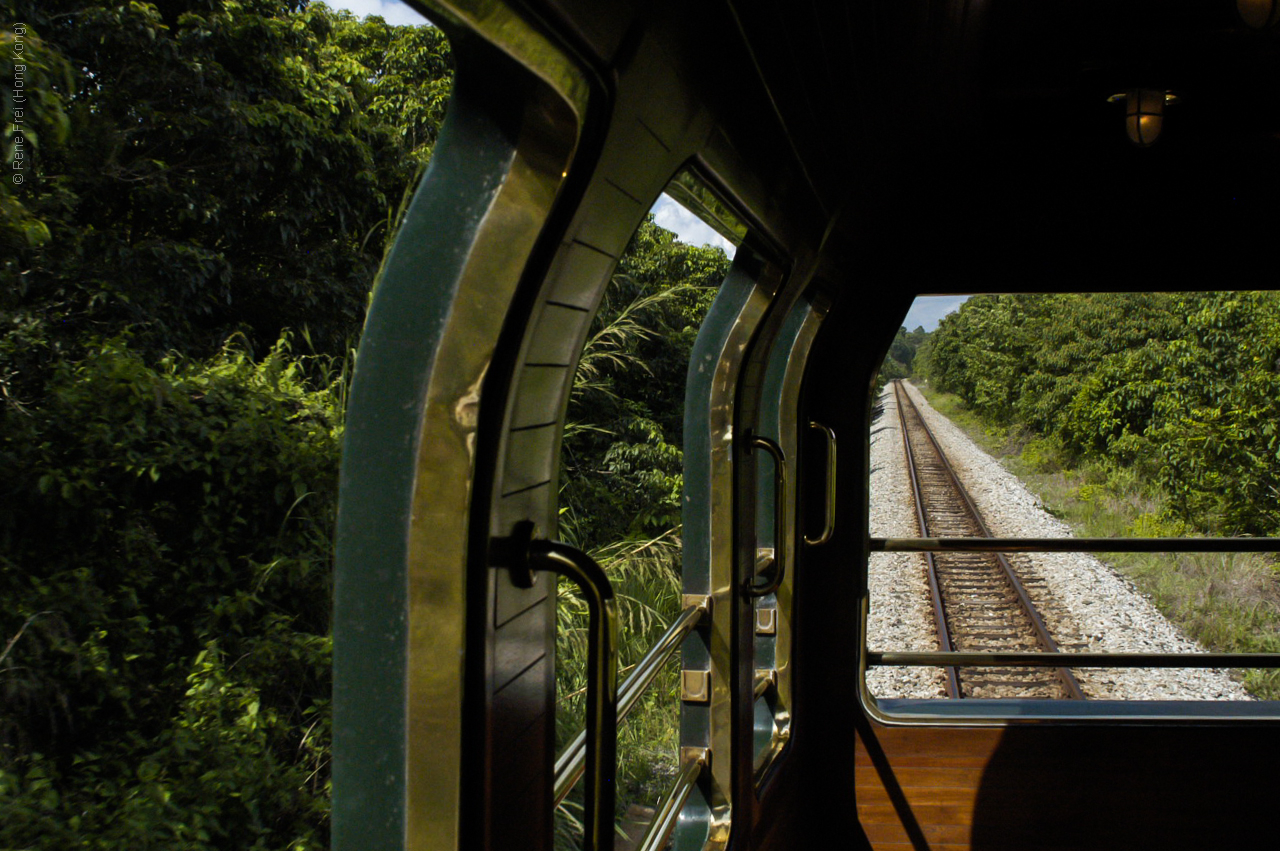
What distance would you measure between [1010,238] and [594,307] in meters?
2.26

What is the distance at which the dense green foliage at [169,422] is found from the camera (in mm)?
3033

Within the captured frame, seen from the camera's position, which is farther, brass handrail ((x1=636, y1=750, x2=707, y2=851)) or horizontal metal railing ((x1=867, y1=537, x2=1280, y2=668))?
horizontal metal railing ((x1=867, y1=537, x2=1280, y2=668))

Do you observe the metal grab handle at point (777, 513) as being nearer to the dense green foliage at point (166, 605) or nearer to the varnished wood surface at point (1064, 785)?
the varnished wood surface at point (1064, 785)

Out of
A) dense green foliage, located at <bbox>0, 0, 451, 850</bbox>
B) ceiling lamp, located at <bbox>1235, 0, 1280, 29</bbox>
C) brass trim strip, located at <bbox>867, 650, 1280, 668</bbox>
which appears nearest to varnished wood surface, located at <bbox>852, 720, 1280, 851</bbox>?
brass trim strip, located at <bbox>867, 650, 1280, 668</bbox>

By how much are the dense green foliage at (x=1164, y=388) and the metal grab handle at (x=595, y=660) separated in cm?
920

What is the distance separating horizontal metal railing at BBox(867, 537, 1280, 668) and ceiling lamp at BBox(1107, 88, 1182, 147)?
3.94 ft

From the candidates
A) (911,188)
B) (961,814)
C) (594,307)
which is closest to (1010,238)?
(911,188)

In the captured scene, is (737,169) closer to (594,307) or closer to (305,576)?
(594,307)

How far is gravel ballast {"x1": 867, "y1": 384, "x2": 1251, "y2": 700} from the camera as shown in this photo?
5453 mm

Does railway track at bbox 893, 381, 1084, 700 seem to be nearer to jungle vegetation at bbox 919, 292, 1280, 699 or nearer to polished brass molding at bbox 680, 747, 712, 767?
jungle vegetation at bbox 919, 292, 1280, 699

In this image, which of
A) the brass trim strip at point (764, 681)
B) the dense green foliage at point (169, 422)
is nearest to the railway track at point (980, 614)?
the brass trim strip at point (764, 681)

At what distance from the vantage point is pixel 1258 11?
1.47 m

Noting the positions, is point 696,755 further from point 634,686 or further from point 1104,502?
point 1104,502

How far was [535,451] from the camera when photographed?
0.85m
